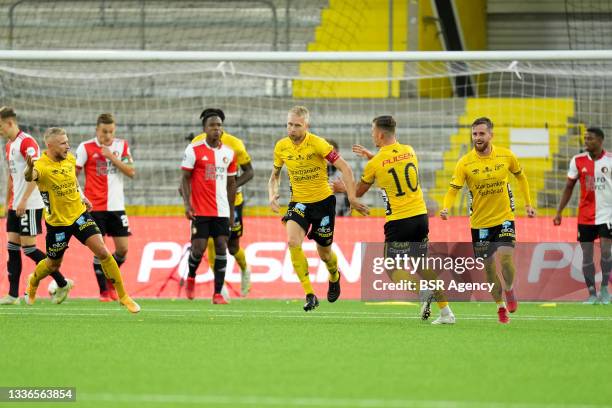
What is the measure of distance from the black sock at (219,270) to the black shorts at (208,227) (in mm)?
294

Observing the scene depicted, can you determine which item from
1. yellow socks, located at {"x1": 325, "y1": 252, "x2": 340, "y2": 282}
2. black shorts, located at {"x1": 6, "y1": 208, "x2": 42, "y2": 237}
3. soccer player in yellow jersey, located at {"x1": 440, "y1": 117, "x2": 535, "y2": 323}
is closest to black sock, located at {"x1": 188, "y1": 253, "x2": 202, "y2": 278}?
black shorts, located at {"x1": 6, "y1": 208, "x2": 42, "y2": 237}

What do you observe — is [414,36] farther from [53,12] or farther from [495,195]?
[495,195]

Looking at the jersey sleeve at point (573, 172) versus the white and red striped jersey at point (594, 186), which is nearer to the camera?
the white and red striped jersey at point (594, 186)

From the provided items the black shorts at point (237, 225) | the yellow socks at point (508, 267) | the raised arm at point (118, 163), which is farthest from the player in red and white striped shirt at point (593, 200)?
the raised arm at point (118, 163)

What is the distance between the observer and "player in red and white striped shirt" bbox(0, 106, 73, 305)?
13.3 metres

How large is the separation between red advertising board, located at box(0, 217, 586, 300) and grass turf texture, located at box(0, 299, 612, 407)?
3.05m

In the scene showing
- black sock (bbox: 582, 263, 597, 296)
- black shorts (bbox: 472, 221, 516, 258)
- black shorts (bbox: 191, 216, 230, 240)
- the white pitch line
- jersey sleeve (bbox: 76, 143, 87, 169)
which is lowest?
the white pitch line

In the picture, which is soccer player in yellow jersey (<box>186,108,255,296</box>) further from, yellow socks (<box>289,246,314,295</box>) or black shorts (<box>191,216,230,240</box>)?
yellow socks (<box>289,246,314,295</box>)

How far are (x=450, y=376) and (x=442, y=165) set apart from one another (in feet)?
38.2

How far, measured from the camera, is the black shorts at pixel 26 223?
13.4 m

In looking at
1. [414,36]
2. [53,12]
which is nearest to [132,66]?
Result: [53,12]

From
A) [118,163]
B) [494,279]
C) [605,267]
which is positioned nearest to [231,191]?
[118,163]

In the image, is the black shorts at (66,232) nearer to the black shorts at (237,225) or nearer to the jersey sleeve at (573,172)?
the black shorts at (237,225)

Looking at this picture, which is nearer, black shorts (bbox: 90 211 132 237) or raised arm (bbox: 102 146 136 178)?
raised arm (bbox: 102 146 136 178)
